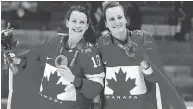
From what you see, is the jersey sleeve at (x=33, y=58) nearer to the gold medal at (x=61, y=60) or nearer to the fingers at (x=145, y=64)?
the gold medal at (x=61, y=60)

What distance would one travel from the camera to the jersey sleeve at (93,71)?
1312 millimetres

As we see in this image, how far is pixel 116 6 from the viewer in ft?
4.49

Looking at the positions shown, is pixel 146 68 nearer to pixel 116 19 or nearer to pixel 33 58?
pixel 116 19

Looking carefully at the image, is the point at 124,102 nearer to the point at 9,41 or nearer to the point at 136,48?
the point at 136,48

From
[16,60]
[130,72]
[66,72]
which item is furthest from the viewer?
[16,60]

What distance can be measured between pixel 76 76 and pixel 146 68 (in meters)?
0.33

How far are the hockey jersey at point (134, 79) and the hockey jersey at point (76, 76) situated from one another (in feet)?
0.18

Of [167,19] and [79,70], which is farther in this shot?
[167,19]

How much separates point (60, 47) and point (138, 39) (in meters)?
0.37

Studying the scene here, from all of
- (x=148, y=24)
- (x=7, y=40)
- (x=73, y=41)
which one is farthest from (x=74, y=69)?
(x=148, y=24)

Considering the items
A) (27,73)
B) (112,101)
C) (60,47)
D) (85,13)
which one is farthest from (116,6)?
(27,73)

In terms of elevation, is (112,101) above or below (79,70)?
below

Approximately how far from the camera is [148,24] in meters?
2.55

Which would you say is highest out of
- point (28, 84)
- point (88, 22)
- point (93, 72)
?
point (88, 22)
